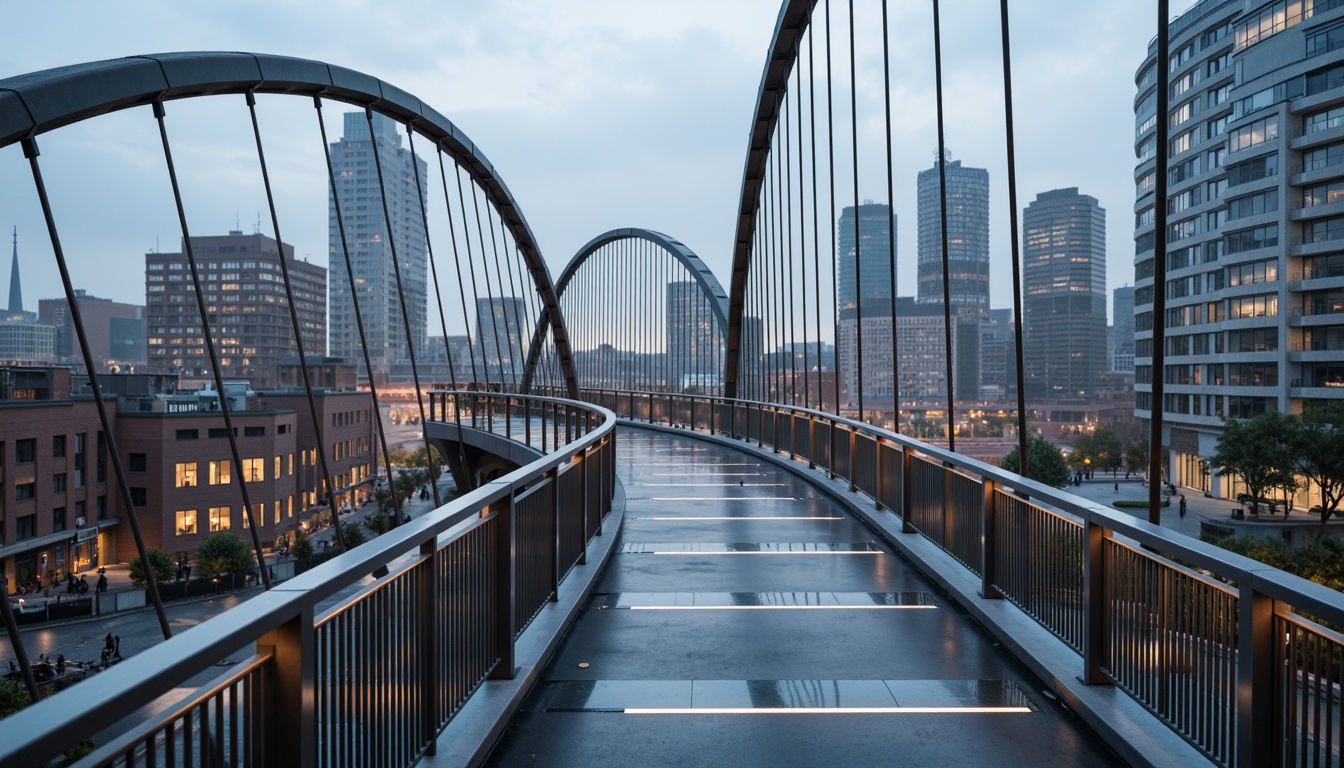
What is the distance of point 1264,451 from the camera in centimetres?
4138

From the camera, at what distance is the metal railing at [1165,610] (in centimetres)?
250

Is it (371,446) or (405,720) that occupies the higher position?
(405,720)

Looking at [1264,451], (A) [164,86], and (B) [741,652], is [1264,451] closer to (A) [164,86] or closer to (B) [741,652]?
(B) [741,652]

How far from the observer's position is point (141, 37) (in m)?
163

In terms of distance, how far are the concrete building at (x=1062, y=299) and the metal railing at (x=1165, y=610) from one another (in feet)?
358

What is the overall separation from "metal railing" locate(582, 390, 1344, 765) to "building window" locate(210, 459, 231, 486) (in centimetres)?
4922

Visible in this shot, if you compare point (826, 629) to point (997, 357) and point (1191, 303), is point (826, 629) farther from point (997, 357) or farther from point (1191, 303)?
point (997, 357)

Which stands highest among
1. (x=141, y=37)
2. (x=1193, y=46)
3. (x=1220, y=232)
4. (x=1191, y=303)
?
(x=141, y=37)

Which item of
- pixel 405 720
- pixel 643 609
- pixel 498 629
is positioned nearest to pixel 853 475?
pixel 643 609

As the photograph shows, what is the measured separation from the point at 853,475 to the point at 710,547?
10.0ft

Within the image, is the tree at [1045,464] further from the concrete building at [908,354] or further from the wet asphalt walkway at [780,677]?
the concrete building at [908,354]

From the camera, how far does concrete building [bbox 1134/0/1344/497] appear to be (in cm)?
4784

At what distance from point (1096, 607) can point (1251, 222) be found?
58265mm

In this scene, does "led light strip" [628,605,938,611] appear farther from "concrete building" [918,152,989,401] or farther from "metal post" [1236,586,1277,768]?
"concrete building" [918,152,989,401]
